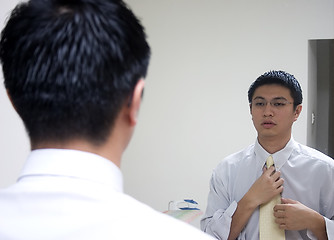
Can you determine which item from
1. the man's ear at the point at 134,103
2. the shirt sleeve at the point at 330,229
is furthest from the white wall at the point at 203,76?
the man's ear at the point at 134,103

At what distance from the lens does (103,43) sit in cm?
55

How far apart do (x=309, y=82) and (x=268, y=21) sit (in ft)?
1.74

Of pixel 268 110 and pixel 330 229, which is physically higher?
pixel 268 110

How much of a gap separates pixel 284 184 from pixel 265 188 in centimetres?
10

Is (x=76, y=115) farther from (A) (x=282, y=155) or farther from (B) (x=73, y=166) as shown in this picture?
(A) (x=282, y=155)

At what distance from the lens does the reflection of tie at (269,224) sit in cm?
145

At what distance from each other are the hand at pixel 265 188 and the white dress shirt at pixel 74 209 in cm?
100

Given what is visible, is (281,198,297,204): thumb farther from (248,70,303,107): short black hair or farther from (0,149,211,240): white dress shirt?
(0,149,211,240): white dress shirt

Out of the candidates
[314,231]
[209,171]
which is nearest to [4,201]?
[314,231]

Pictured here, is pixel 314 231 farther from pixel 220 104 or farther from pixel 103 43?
pixel 220 104

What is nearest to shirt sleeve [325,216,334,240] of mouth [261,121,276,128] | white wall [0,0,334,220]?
mouth [261,121,276,128]

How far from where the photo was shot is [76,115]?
0.55m

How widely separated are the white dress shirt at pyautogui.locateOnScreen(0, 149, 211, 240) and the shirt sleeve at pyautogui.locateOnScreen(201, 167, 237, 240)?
1003 mm

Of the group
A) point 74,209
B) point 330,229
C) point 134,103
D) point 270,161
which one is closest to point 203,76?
point 270,161
